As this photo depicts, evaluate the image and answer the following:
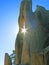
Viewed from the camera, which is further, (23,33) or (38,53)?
(23,33)

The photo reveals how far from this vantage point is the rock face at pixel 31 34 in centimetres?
2175

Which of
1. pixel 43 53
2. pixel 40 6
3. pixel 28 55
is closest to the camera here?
pixel 43 53

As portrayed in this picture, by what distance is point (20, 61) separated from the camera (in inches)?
991

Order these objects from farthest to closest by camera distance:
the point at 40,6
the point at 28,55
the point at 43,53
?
the point at 40,6 < the point at 28,55 < the point at 43,53

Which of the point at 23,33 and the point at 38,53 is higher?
the point at 23,33

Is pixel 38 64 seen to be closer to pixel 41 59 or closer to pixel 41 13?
pixel 41 59

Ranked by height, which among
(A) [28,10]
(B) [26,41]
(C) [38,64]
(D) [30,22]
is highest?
(A) [28,10]

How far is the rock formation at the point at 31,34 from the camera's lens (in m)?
21.7

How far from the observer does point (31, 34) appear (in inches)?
902

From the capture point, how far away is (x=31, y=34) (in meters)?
22.9

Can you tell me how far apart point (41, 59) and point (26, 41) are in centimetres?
523

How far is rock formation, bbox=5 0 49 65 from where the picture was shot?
21.7m

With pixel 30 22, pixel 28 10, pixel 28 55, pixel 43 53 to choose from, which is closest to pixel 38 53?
pixel 43 53

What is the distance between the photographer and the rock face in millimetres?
21750
